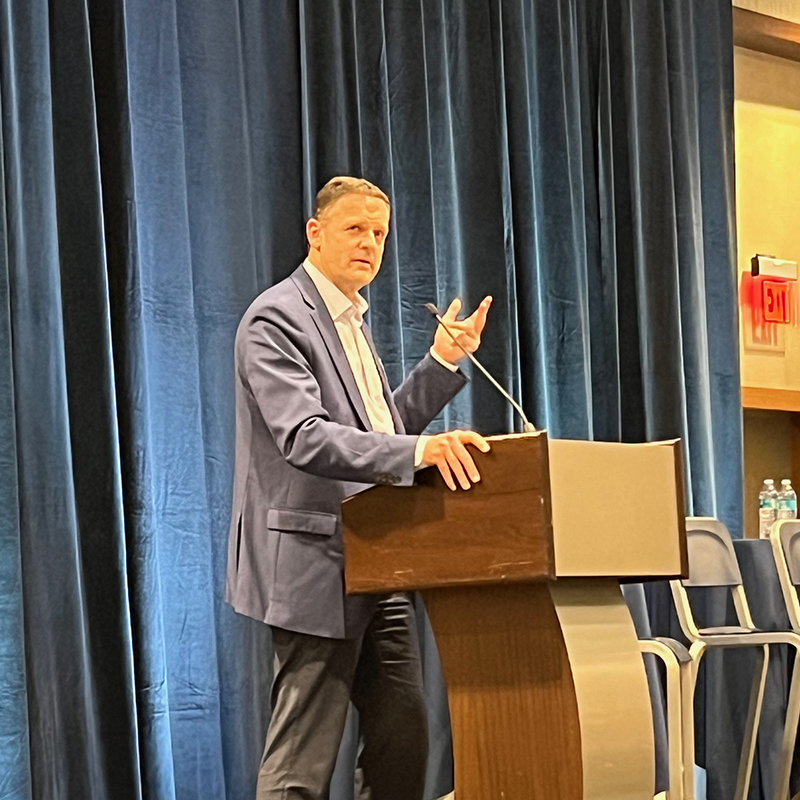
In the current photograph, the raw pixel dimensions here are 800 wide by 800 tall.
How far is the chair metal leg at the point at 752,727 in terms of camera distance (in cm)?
375

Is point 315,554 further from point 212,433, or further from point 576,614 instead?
point 212,433

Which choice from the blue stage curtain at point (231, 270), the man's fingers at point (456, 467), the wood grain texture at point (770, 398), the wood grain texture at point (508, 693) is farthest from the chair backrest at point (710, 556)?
the man's fingers at point (456, 467)

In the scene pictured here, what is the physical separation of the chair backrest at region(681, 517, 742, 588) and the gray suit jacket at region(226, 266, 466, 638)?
1590mm

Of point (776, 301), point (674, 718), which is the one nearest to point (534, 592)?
point (674, 718)

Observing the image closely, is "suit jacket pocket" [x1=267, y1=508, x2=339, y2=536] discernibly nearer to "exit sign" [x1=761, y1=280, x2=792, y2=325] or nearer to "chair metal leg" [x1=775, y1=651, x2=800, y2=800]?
"chair metal leg" [x1=775, y1=651, x2=800, y2=800]

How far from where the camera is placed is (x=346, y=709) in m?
2.44

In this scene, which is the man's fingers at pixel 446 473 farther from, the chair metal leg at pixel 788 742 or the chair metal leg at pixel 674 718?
the chair metal leg at pixel 788 742

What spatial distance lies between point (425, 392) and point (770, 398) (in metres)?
2.78

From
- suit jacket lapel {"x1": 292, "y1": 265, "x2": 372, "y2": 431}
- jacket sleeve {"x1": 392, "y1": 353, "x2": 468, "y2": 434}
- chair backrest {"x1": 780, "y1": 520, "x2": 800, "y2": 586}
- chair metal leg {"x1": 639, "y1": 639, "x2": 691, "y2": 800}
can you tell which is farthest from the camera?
chair backrest {"x1": 780, "y1": 520, "x2": 800, "y2": 586}

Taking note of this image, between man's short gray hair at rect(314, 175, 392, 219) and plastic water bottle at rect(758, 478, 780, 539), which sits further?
plastic water bottle at rect(758, 478, 780, 539)

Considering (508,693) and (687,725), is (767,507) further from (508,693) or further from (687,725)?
(508,693)

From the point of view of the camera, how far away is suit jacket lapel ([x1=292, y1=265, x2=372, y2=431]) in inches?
101

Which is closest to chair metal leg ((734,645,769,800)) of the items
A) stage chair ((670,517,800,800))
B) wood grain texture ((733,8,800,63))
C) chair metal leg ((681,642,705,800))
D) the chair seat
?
stage chair ((670,517,800,800))

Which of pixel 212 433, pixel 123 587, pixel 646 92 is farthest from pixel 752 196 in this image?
pixel 123 587
